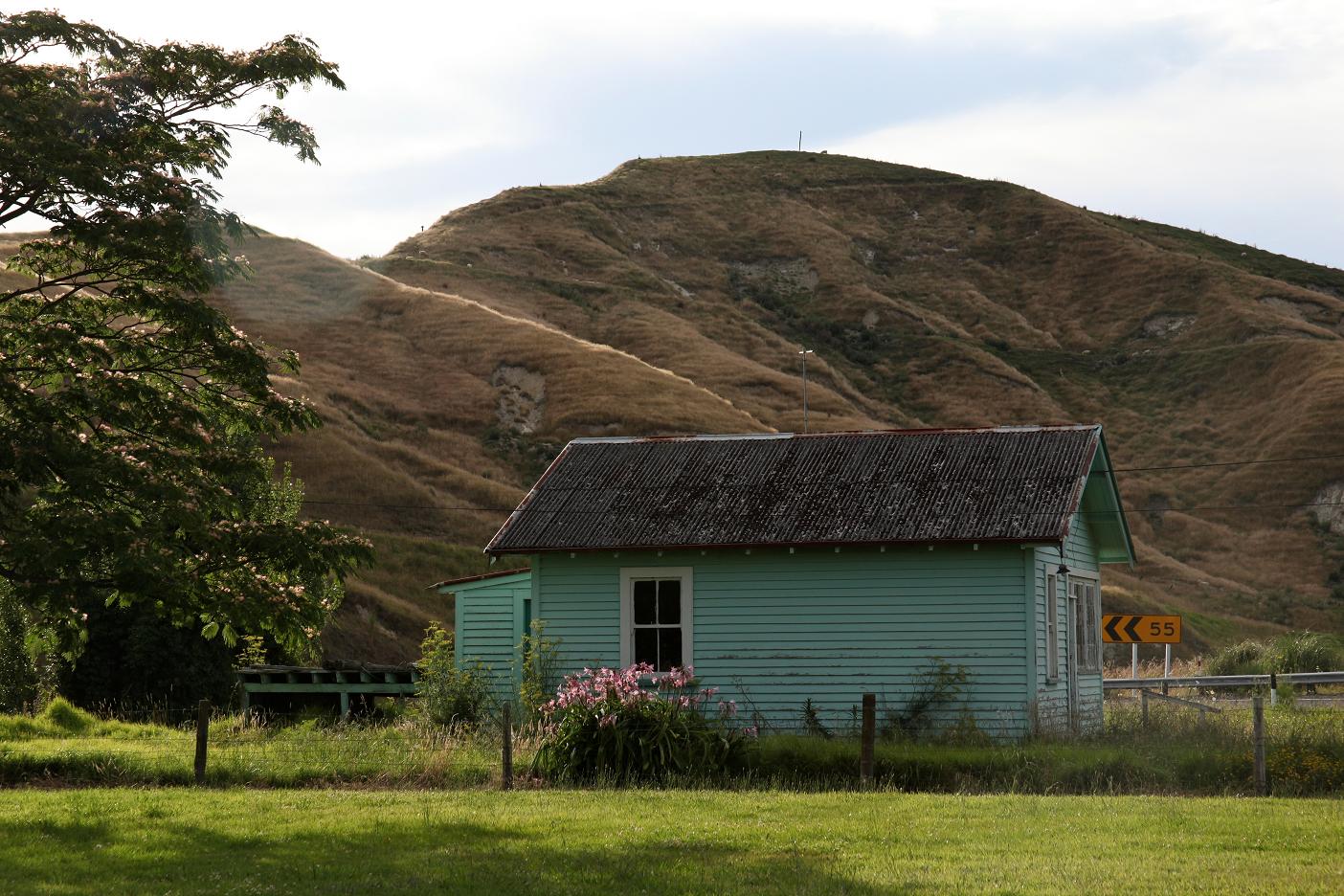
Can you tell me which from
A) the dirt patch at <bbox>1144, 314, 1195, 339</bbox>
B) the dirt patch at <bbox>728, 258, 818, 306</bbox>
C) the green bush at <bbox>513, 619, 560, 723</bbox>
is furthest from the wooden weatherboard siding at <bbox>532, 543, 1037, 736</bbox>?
the dirt patch at <bbox>728, 258, 818, 306</bbox>

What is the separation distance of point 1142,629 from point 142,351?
22.6 metres

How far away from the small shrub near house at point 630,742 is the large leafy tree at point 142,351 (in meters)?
3.42

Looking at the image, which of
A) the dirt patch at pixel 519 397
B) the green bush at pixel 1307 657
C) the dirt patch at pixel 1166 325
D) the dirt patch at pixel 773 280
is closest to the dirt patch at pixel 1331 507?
the dirt patch at pixel 1166 325

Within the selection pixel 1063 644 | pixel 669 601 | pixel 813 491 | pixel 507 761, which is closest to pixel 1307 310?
pixel 1063 644

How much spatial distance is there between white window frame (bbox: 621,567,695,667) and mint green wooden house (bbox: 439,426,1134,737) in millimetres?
23

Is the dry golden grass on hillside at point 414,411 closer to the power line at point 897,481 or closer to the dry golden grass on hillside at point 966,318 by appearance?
the power line at point 897,481

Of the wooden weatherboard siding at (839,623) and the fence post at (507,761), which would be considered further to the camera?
the wooden weatherboard siding at (839,623)

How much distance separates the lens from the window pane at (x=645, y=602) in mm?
21484

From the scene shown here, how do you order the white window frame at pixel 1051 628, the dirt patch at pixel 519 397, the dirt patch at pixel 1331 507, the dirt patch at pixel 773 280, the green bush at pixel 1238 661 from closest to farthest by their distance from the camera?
1. the white window frame at pixel 1051 628
2. the green bush at pixel 1238 661
3. the dirt patch at pixel 519 397
4. the dirt patch at pixel 1331 507
5. the dirt patch at pixel 773 280

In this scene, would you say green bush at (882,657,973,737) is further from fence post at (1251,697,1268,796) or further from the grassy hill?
the grassy hill

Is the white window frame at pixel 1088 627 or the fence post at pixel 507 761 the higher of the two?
the white window frame at pixel 1088 627

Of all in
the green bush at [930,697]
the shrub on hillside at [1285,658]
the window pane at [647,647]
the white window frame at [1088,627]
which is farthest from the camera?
the shrub on hillside at [1285,658]

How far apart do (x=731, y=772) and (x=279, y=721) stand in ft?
34.4

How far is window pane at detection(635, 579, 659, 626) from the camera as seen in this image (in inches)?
846
